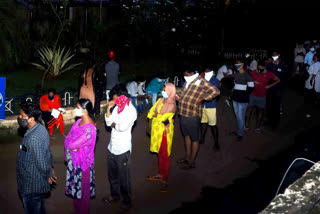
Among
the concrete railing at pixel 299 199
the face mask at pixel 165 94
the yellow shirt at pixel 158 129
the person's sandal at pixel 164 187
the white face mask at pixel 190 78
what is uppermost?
the white face mask at pixel 190 78

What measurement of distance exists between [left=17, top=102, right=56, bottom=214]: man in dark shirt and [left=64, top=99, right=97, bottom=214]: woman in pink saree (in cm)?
49

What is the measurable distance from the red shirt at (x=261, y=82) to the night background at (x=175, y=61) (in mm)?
1155

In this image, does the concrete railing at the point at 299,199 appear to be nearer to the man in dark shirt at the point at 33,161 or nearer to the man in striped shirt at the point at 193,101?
the man in dark shirt at the point at 33,161

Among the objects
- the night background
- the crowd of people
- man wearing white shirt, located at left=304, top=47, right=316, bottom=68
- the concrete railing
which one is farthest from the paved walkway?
man wearing white shirt, located at left=304, top=47, right=316, bottom=68

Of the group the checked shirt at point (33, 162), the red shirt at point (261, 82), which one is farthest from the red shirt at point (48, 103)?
the red shirt at point (261, 82)

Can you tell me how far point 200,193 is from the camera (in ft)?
Result: 23.7

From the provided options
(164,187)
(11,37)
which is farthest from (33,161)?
(11,37)

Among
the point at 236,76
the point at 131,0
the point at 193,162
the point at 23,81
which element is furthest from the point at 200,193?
the point at 131,0

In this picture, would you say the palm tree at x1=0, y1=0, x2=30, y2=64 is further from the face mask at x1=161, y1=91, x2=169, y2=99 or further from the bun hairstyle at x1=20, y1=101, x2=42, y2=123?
the bun hairstyle at x1=20, y1=101, x2=42, y2=123

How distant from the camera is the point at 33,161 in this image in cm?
507

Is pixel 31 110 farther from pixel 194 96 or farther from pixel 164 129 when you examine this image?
pixel 194 96

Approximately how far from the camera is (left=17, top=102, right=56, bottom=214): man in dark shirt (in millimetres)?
5035

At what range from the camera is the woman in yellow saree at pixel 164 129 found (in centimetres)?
711

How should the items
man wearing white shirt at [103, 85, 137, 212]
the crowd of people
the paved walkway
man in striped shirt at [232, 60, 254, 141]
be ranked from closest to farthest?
the crowd of people < man wearing white shirt at [103, 85, 137, 212] < the paved walkway < man in striped shirt at [232, 60, 254, 141]
